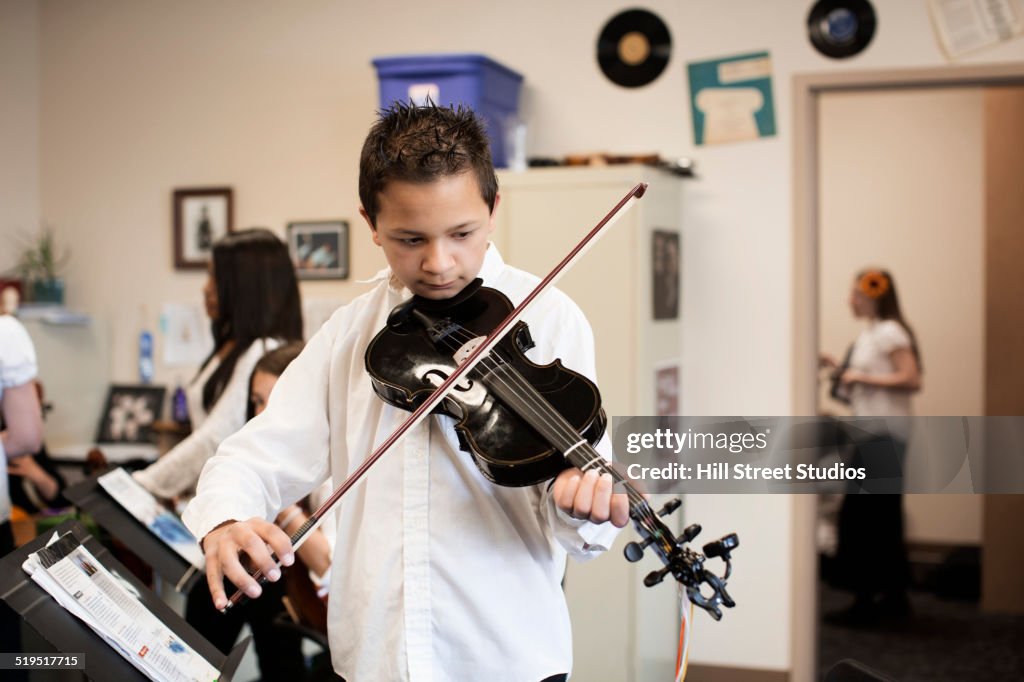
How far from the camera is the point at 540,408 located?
3.38ft

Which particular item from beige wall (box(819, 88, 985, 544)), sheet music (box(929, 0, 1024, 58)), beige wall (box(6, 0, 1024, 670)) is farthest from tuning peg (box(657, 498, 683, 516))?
beige wall (box(819, 88, 985, 544))

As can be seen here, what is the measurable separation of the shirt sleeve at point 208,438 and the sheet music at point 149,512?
0.10 m

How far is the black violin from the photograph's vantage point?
39.9 inches

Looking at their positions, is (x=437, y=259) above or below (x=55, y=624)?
above

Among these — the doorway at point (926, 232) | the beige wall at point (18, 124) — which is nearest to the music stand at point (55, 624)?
the beige wall at point (18, 124)

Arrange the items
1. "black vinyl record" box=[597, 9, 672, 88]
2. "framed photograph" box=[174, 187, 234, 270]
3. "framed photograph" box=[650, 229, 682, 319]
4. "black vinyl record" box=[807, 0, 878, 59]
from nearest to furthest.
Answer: "framed photograph" box=[650, 229, 682, 319]
"black vinyl record" box=[807, 0, 878, 59]
"black vinyl record" box=[597, 9, 672, 88]
"framed photograph" box=[174, 187, 234, 270]

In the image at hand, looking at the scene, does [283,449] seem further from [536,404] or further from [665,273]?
[665,273]

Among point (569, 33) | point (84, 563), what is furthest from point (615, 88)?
point (84, 563)

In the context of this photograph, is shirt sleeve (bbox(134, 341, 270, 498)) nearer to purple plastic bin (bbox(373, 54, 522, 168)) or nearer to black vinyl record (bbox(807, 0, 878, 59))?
purple plastic bin (bbox(373, 54, 522, 168))

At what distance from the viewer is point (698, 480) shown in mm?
1352

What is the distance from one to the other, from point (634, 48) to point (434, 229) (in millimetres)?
2346

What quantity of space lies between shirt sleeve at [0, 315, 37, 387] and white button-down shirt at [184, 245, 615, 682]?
1170mm

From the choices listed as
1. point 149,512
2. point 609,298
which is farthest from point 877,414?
point 149,512

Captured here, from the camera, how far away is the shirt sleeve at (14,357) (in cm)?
208
